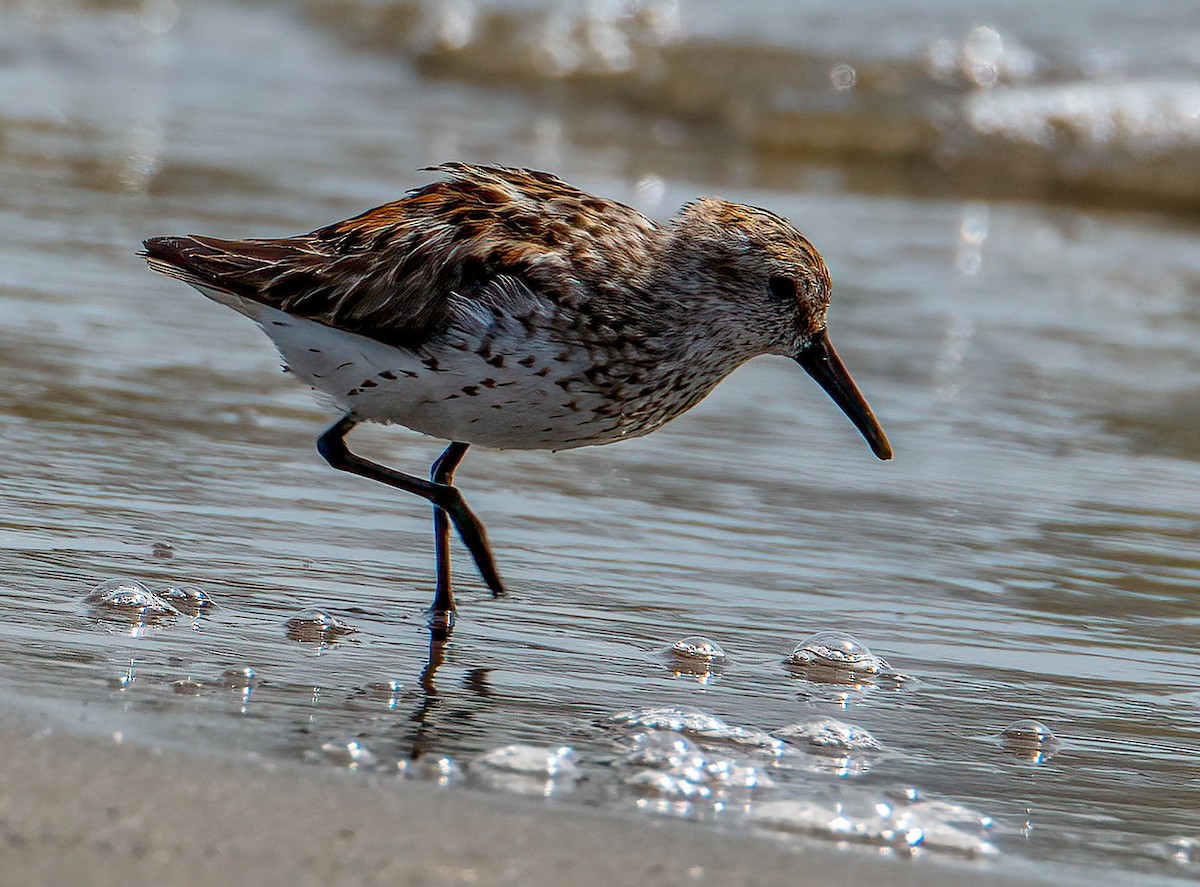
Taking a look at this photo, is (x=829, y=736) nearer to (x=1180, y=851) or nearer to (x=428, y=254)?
(x=1180, y=851)

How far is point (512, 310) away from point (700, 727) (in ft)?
3.71

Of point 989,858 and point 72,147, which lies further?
point 72,147

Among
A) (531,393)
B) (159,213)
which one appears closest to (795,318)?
(531,393)

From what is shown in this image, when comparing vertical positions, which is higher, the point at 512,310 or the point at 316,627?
the point at 512,310

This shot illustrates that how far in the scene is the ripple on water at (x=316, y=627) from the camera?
396cm

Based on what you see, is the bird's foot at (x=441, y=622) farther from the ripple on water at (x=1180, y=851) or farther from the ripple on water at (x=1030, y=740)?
the ripple on water at (x=1180, y=851)

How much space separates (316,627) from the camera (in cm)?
402

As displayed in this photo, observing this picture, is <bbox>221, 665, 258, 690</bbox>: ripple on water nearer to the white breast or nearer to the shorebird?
the shorebird

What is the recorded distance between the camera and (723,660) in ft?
13.5

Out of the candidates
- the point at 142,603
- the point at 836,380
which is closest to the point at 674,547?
the point at 836,380

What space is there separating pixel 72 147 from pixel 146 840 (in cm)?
742

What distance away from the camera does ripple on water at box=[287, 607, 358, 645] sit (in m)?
3.96

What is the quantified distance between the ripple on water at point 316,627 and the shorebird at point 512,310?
281 millimetres

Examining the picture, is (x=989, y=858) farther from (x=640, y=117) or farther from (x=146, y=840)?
(x=640, y=117)
